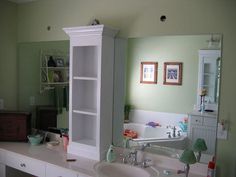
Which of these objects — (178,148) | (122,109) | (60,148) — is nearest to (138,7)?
(122,109)

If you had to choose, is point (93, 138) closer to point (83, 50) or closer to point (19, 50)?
point (83, 50)

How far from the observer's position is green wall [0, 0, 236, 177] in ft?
6.35

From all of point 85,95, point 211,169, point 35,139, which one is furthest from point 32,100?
point 211,169

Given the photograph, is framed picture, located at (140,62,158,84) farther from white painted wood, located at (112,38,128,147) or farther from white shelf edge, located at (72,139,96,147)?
white shelf edge, located at (72,139,96,147)

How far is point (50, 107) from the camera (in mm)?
3059

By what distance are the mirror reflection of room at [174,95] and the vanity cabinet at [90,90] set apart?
216 mm

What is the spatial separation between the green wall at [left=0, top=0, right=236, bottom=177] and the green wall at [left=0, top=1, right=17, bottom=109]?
460 mm

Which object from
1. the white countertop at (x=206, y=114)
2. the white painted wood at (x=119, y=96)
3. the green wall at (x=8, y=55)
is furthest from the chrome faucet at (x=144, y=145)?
the green wall at (x=8, y=55)

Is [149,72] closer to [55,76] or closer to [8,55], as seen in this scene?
[55,76]

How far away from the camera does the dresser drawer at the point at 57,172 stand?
2.10m

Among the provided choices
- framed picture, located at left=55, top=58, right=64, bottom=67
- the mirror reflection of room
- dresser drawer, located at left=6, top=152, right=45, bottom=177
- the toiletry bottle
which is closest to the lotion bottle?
the mirror reflection of room

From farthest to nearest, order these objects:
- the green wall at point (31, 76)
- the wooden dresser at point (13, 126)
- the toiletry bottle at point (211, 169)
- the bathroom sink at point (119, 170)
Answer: the green wall at point (31, 76), the wooden dresser at point (13, 126), the bathroom sink at point (119, 170), the toiletry bottle at point (211, 169)

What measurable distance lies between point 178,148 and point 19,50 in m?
2.29

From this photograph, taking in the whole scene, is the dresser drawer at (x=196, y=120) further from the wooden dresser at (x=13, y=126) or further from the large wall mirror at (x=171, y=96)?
the wooden dresser at (x=13, y=126)
